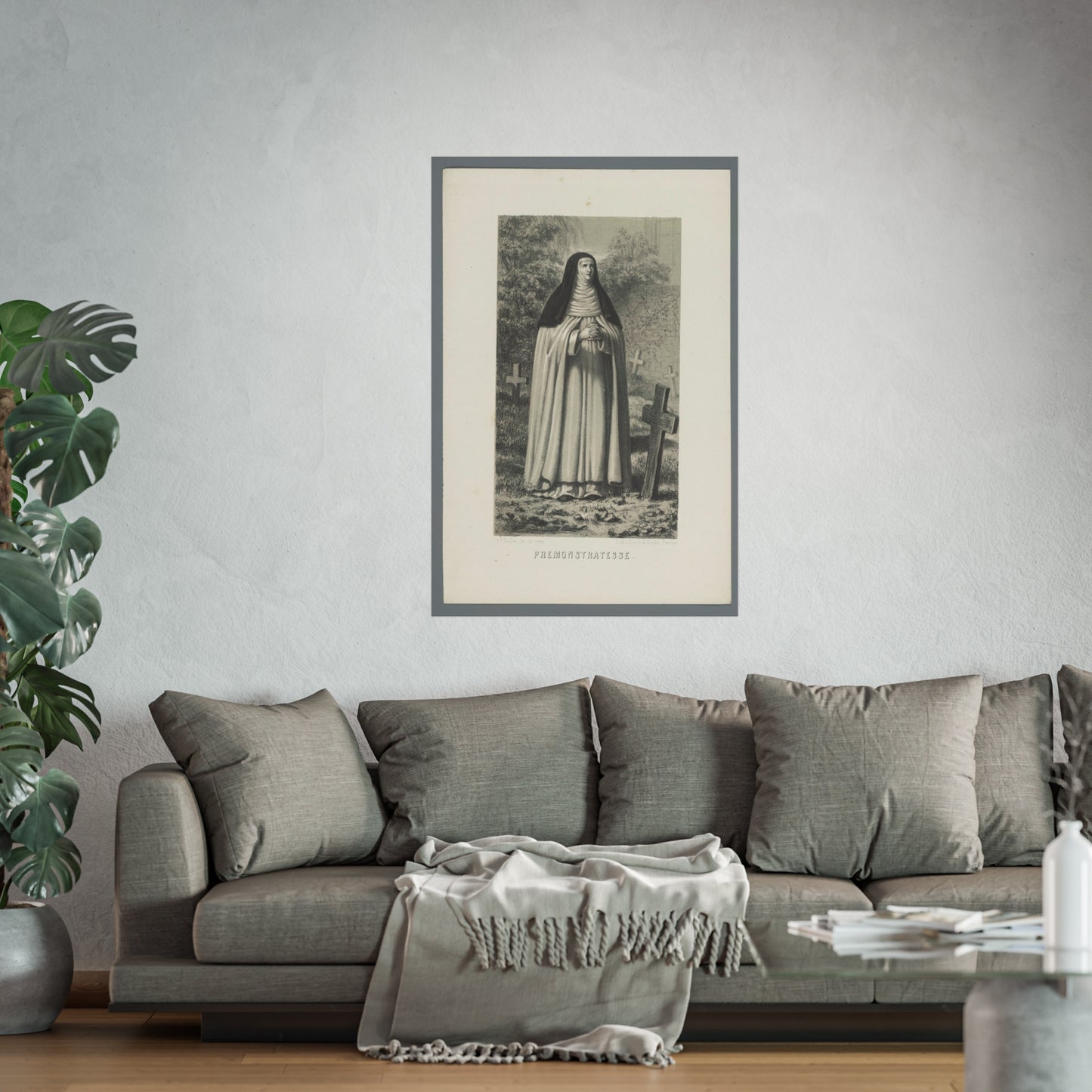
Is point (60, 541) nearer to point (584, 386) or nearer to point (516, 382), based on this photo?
point (516, 382)

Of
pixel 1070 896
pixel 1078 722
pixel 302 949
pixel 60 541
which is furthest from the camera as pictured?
pixel 1078 722

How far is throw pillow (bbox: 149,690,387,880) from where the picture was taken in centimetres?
305

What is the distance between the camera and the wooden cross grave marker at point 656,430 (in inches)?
147

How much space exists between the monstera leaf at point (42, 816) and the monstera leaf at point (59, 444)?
687 millimetres

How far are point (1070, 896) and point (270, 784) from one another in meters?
1.93

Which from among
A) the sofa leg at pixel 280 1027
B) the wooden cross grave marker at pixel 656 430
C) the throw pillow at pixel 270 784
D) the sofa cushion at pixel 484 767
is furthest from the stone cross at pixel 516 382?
the sofa leg at pixel 280 1027

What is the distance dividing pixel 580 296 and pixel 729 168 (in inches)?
23.4

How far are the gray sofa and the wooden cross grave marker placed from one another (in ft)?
4.07

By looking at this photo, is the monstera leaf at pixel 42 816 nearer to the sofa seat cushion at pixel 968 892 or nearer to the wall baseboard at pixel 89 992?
the wall baseboard at pixel 89 992

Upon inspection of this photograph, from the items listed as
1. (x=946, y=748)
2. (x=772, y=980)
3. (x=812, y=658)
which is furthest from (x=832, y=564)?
(x=772, y=980)

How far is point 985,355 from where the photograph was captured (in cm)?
375

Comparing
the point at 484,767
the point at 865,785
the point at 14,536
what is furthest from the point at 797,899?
the point at 14,536

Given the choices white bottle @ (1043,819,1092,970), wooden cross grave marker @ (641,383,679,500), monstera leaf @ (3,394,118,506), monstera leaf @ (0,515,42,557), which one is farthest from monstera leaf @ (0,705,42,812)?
white bottle @ (1043,819,1092,970)

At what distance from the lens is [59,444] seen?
2.94 metres
